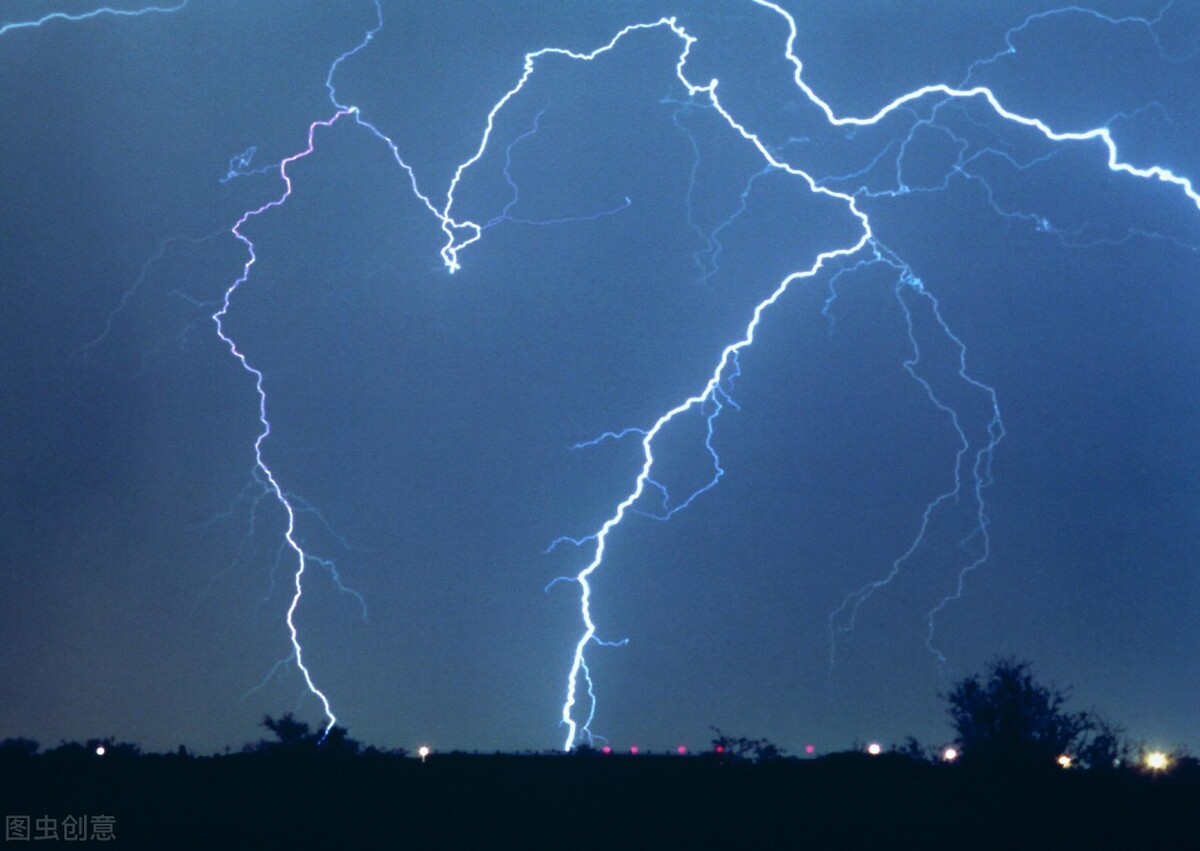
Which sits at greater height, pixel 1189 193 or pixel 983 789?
pixel 1189 193

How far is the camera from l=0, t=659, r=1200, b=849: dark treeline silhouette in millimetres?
9039

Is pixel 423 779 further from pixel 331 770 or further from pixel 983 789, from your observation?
pixel 983 789

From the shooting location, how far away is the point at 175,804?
10.2 m

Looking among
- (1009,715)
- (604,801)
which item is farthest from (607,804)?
(1009,715)

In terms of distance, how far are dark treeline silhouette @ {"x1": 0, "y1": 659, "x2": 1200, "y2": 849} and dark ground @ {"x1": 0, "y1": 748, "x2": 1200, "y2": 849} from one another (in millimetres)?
21

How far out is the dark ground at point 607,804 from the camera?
901 cm

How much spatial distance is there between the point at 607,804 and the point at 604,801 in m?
0.14

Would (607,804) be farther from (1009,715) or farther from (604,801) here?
(1009,715)

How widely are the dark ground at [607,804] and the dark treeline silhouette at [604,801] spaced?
0.02 meters

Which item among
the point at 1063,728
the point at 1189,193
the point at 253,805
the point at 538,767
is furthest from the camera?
the point at 1063,728

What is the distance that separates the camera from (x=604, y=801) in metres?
10.4

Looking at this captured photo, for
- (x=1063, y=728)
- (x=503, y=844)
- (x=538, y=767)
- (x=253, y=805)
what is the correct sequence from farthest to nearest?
1. (x=1063, y=728)
2. (x=538, y=767)
3. (x=253, y=805)
4. (x=503, y=844)

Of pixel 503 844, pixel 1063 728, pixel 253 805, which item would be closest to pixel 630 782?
pixel 503 844

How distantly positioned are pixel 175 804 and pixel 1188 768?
983 cm
